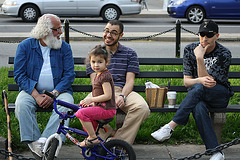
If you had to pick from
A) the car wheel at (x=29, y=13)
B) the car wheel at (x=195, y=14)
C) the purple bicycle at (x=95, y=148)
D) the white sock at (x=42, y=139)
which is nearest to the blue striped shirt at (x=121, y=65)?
the purple bicycle at (x=95, y=148)

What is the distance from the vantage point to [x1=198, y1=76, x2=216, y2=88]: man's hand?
484cm

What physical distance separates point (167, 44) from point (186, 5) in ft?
13.1

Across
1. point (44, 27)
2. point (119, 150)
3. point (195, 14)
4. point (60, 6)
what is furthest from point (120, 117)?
point (195, 14)

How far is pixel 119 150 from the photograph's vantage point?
4344 millimetres

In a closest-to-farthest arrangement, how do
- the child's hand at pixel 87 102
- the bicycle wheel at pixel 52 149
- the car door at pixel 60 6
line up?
the bicycle wheel at pixel 52 149
the child's hand at pixel 87 102
the car door at pixel 60 6

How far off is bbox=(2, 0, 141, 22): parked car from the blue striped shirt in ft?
38.5

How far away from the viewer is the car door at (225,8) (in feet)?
53.8

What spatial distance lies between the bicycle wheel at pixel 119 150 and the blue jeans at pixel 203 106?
0.81m

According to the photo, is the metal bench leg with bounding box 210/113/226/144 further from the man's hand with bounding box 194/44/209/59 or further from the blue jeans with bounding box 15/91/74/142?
the blue jeans with bounding box 15/91/74/142

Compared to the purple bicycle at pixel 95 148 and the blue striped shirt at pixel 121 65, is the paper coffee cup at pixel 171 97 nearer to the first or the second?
the blue striped shirt at pixel 121 65

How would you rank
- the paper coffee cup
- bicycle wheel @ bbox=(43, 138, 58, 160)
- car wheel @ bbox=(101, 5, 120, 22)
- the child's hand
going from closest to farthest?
bicycle wheel @ bbox=(43, 138, 58, 160), the child's hand, the paper coffee cup, car wheel @ bbox=(101, 5, 120, 22)

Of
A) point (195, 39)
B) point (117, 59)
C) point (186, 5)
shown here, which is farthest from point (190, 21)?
point (117, 59)

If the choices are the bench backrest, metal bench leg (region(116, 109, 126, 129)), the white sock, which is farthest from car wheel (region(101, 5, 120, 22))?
the white sock

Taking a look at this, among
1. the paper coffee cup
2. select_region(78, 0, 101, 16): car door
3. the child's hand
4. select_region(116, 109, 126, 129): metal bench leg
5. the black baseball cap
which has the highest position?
select_region(78, 0, 101, 16): car door
